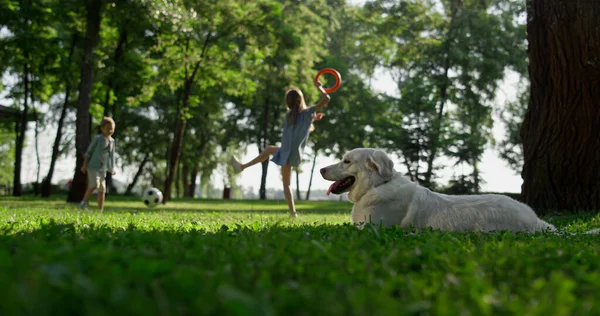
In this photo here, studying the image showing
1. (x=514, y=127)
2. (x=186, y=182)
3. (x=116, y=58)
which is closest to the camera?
(x=116, y=58)

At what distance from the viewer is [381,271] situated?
109 inches

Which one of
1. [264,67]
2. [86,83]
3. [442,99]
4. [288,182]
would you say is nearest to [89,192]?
[288,182]

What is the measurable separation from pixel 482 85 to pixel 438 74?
2.76 metres

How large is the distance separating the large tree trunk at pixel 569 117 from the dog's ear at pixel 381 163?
560 centimetres

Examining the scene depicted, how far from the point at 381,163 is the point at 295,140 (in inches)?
174

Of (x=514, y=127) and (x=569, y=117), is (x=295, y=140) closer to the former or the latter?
(x=569, y=117)

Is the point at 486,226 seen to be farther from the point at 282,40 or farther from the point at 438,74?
the point at 438,74

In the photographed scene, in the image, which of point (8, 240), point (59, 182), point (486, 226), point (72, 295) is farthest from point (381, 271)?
point (59, 182)

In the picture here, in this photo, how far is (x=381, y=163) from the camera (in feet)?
20.0

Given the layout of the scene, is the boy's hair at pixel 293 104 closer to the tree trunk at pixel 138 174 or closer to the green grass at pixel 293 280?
the green grass at pixel 293 280

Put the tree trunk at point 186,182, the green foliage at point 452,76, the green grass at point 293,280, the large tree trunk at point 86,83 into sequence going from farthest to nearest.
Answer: the tree trunk at point 186,182
the green foliage at point 452,76
the large tree trunk at point 86,83
the green grass at point 293,280

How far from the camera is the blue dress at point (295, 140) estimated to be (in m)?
10.3

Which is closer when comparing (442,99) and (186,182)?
(442,99)

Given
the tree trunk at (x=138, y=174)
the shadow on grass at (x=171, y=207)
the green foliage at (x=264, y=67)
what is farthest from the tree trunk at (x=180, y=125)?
Answer: the tree trunk at (x=138, y=174)
